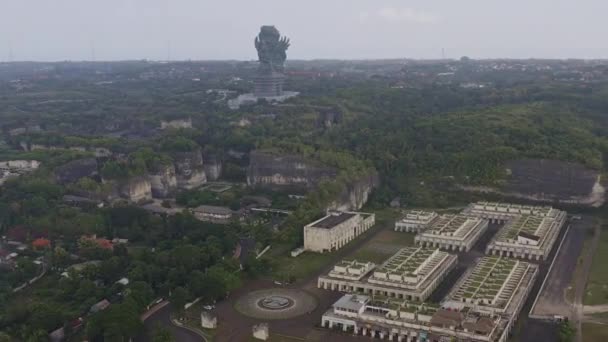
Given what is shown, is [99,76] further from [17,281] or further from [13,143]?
[17,281]

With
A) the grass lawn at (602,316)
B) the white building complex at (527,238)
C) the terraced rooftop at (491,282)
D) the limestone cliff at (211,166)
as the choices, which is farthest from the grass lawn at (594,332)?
the limestone cliff at (211,166)

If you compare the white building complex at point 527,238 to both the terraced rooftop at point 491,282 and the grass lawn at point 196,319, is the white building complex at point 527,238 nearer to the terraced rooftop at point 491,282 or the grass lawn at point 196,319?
the terraced rooftop at point 491,282

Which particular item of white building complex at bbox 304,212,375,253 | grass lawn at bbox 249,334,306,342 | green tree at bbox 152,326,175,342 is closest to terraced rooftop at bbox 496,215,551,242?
white building complex at bbox 304,212,375,253

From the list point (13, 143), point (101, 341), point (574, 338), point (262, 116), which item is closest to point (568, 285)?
point (574, 338)

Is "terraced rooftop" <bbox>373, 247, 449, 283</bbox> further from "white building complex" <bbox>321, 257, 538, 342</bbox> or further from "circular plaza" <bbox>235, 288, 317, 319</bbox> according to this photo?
"circular plaza" <bbox>235, 288, 317, 319</bbox>

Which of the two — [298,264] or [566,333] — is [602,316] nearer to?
[566,333]
